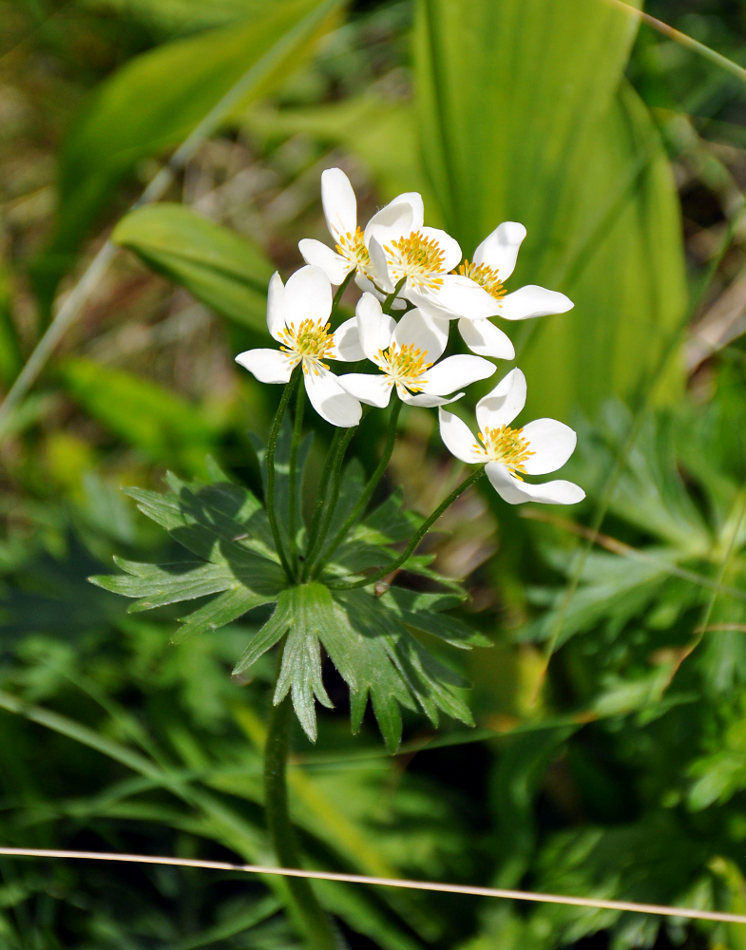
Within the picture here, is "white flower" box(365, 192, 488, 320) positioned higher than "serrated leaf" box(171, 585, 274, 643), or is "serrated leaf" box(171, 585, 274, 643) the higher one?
"white flower" box(365, 192, 488, 320)

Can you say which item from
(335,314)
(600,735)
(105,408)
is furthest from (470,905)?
(105,408)

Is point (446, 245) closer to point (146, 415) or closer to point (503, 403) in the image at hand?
point (503, 403)

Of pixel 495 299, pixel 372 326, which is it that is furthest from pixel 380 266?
pixel 495 299

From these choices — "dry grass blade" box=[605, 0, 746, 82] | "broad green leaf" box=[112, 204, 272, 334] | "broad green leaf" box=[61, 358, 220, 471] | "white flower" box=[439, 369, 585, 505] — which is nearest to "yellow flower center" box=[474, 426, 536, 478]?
"white flower" box=[439, 369, 585, 505]

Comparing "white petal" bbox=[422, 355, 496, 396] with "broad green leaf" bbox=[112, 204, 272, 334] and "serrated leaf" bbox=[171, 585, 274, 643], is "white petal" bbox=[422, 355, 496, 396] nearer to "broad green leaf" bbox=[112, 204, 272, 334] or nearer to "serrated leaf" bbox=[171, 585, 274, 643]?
"serrated leaf" bbox=[171, 585, 274, 643]

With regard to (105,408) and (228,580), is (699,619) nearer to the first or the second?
(228,580)

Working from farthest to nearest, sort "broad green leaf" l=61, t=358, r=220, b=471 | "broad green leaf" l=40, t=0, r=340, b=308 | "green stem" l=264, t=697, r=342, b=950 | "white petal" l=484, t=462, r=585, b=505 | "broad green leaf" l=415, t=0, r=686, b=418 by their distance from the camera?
"broad green leaf" l=61, t=358, r=220, b=471 → "broad green leaf" l=40, t=0, r=340, b=308 → "broad green leaf" l=415, t=0, r=686, b=418 → "green stem" l=264, t=697, r=342, b=950 → "white petal" l=484, t=462, r=585, b=505

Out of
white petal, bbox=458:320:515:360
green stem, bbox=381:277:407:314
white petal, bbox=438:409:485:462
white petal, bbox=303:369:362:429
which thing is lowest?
white petal, bbox=438:409:485:462
